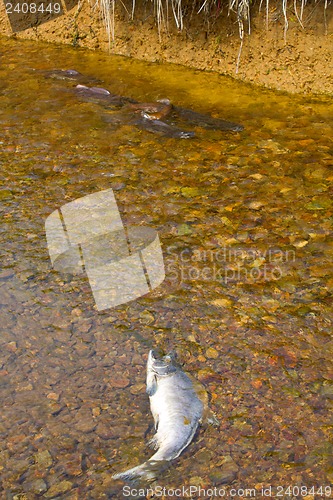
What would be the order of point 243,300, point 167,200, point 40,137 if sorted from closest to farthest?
point 243,300 → point 167,200 → point 40,137

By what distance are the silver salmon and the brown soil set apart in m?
4.26

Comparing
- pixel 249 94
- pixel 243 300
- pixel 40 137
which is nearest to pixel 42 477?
pixel 243 300

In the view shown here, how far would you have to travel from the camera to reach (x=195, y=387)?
3.32m

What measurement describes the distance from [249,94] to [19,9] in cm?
334

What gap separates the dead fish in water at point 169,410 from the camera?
113 inches

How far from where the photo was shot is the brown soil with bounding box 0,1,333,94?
665 centimetres

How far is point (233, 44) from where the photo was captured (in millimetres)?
7000

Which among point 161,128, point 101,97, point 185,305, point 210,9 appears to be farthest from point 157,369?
point 210,9

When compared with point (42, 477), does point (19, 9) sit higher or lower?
higher

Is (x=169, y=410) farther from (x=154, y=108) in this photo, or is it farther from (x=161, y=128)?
Result: (x=154, y=108)

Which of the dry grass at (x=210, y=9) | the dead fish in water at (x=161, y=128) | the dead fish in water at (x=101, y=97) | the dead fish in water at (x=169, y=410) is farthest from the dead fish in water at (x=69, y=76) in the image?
the dead fish in water at (x=169, y=410)

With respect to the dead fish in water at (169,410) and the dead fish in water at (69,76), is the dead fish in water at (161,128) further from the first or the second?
the dead fish in water at (169,410)

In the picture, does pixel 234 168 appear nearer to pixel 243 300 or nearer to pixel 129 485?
pixel 243 300

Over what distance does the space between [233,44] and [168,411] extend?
491cm
